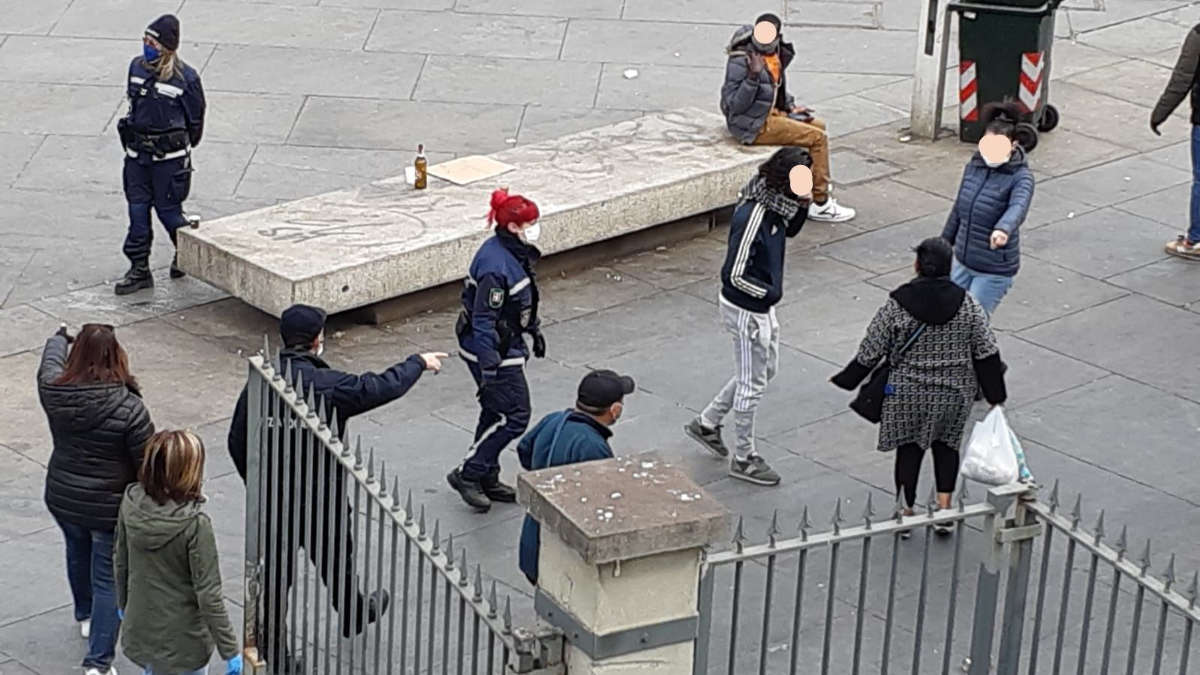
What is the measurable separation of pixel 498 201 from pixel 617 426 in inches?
68.8

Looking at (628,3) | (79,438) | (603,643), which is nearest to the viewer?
A: (603,643)

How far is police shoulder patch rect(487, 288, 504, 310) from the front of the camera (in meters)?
8.54

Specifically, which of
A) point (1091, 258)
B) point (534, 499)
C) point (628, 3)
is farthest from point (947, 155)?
point (534, 499)

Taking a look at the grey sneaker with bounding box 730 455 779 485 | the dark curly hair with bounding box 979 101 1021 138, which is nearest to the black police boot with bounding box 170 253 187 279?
the grey sneaker with bounding box 730 455 779 485

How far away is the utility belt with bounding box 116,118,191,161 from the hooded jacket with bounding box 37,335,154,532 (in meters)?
4.01

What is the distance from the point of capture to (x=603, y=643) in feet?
15.9

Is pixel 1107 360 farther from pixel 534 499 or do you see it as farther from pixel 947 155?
pixel 534 499

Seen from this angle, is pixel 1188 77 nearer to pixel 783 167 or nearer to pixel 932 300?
pixel 783 167

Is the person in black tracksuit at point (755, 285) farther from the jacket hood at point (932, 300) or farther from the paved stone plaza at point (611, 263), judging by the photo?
the jacket hood at point (932, 300)

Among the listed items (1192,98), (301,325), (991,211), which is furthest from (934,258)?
(1192,98)

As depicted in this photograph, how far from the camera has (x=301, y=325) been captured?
7410 mm

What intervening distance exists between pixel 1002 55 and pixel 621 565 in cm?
1006

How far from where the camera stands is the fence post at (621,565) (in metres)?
4.85

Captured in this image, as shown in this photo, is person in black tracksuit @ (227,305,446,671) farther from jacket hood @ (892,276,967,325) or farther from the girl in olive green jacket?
jacket hood @ (892,276,967,325)
